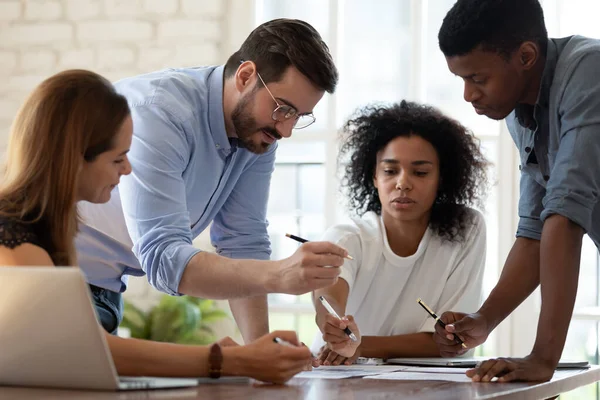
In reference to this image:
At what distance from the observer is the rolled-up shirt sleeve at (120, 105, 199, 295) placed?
1.86 meters

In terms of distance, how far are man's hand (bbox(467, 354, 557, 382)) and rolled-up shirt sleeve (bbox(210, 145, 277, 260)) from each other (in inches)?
32.3

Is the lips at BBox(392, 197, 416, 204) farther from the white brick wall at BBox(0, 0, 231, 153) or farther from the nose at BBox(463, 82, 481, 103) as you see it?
the white brick wall at BBox(0, 0, 231, 153)

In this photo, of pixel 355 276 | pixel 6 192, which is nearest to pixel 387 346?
pixel 355 276

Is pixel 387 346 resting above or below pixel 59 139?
below

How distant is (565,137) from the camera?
5.81 feet

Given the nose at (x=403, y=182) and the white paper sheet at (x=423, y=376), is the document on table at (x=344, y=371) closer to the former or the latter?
the white paper sheet at (x=423, y=376)

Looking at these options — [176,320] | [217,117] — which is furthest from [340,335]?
[176,320]

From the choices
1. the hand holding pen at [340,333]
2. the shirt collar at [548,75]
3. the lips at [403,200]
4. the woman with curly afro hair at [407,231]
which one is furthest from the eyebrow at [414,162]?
the shirt collar at [548,75]

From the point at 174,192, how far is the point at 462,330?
714mm

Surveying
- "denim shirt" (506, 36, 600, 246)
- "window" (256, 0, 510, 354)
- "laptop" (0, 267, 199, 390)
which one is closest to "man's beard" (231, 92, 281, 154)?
"denim shirt" (506, 36, 600, 246)

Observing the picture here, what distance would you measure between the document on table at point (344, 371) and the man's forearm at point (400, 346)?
292 mm

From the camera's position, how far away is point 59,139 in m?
1.54

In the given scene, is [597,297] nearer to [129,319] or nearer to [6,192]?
[129,319]

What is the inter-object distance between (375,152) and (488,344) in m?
1.48
